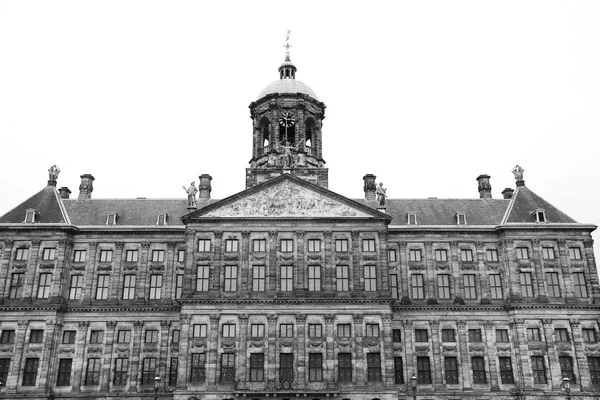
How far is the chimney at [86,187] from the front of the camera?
208 feet

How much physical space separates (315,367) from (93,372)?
19.9m

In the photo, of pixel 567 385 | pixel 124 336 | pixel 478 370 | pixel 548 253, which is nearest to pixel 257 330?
pixel 124 336

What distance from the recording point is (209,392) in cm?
4953

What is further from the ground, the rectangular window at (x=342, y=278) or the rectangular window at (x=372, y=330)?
the rectangular window at (x=342, y=278)

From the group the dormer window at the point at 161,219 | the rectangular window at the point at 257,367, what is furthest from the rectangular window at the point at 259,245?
the dormer window at the point at 161,219

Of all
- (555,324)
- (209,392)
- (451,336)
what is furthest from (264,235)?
(555,324)

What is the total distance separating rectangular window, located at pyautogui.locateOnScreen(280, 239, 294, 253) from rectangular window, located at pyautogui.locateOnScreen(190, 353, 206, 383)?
11.3 metres

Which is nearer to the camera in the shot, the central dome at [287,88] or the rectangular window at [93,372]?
the rectangular window at [93,372]

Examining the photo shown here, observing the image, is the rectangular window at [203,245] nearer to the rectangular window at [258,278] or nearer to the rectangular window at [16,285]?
the rectangular window at [258,278]

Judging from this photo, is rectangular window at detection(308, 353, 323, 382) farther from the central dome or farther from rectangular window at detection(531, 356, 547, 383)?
the central dome

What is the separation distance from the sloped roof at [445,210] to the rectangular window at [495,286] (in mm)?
5605

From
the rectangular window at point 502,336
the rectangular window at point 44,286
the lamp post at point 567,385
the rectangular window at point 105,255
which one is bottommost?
the lamp post at point 567,385

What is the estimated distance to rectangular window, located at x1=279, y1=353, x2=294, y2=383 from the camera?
165 ft

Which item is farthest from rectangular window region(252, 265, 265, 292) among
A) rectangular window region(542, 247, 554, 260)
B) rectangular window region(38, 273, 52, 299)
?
rectangular window region(542, 247, 554, 260)
